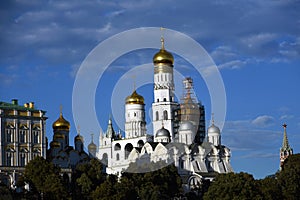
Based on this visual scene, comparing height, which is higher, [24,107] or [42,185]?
[24,107]

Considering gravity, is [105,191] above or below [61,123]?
below

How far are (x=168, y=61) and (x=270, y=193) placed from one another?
30.8 m

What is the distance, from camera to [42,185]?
5962cm

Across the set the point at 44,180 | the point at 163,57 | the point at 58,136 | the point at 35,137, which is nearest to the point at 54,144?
the point at 58,136

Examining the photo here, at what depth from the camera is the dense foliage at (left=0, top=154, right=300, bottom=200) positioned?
193ft

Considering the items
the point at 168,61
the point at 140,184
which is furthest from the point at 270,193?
the point at 168,61

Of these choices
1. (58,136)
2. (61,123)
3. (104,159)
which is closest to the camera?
(58,136)

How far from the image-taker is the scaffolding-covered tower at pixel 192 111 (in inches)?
3460

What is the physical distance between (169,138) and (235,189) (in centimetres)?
2657

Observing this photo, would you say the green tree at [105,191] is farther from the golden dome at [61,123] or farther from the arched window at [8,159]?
the golden dome at [61,123]

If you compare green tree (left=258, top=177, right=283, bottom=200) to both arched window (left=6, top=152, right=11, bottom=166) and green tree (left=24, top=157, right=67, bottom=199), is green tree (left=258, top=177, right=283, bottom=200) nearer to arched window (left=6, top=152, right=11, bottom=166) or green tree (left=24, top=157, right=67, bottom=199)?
green tree (left=24, top=157, right=67, bottom=199)

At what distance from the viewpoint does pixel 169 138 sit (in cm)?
8575

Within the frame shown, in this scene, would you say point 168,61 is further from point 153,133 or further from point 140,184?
point 140,184

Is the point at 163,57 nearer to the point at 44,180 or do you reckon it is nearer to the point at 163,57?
the point at 163,57
